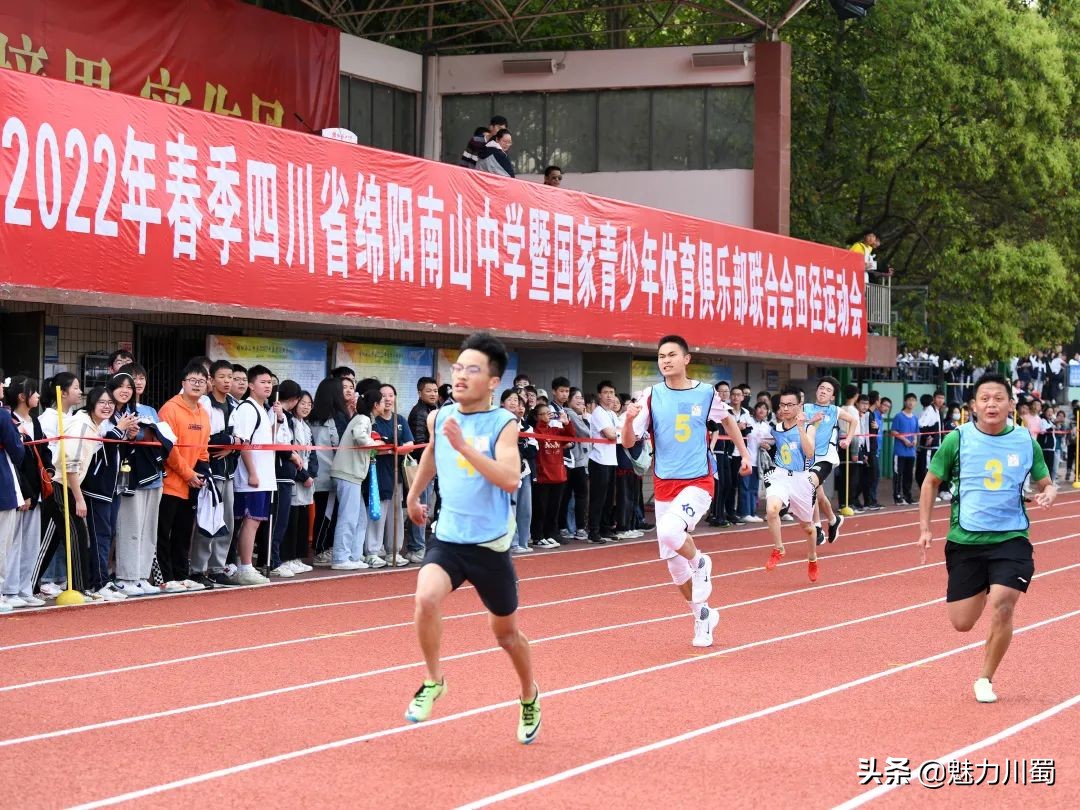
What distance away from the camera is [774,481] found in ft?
53.7

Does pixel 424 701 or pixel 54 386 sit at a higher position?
pixel 54 386

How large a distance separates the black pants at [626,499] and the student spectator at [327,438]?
17.2 ft

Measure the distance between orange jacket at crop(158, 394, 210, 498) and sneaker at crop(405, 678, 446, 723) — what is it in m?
6.84

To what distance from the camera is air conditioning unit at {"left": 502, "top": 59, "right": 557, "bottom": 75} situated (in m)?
28.0

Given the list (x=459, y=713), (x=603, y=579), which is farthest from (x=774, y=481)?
(x=459, y=713)

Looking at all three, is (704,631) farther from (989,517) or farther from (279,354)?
(279,354)

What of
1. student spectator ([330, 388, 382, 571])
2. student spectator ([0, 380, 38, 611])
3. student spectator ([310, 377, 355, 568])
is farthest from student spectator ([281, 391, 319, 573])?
student spectator ([0, 380, 38, 611])

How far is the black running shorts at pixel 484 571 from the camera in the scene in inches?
296

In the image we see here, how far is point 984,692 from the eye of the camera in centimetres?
890

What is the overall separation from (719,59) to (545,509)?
1150cm

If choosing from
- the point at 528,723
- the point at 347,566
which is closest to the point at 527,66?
the point at 347,566

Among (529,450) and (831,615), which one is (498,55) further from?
(831,615)

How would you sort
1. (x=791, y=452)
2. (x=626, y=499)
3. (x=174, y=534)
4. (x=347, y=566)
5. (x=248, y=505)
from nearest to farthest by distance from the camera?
(x=174, y=534)
(x=248, y=505)
(x=347, y=566)
(x=791, y=452)
(x=626, y=499)

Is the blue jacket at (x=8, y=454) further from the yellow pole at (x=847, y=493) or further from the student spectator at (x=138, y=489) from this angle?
the yellow pole at (x=847, y=493)
